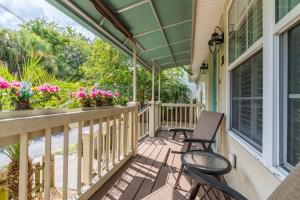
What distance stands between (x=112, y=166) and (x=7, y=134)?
2029 millimetres

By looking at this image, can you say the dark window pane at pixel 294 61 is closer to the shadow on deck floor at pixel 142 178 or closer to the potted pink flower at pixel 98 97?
the shadow on deck floor at pixel 142 178

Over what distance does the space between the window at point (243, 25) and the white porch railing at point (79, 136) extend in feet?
6.00

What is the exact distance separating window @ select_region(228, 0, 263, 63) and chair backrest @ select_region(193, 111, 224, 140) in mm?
852

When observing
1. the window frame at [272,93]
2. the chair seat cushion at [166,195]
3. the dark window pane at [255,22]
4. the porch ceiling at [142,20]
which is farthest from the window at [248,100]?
the porch ceiling at [142,20]

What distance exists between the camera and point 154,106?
6.38 metres

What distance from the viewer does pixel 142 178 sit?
3020 mm

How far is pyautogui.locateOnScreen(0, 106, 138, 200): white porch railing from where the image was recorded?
1479mm

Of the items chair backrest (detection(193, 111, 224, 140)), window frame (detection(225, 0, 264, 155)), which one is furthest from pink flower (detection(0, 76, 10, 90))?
chair backrest (detection(193, 111, 224, 140))

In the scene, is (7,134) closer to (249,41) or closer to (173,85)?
(249,41)

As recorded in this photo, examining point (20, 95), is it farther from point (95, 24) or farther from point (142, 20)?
point (142, 20)

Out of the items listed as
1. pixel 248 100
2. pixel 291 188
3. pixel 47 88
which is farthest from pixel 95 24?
pixel 291 188

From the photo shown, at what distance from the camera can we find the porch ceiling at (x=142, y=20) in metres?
2.70

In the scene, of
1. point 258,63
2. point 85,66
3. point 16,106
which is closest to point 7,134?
point 16,106

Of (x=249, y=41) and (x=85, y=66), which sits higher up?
(x=85, y=66)
